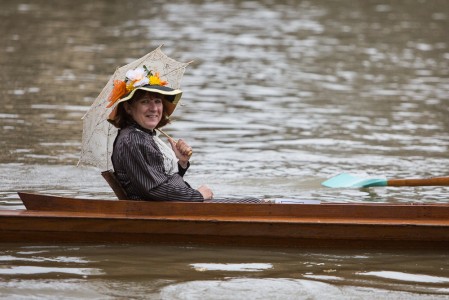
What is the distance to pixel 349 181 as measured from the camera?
9328mm

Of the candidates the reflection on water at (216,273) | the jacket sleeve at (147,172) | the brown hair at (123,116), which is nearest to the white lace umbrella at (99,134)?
the brown hair at (123,116)

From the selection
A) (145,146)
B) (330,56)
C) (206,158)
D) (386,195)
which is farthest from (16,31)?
(145,146)

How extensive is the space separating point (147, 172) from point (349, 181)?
2.66 meters

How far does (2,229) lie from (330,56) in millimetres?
12235

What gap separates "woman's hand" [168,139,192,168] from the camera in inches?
295

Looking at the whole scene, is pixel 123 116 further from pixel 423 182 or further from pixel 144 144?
pixel 423 182

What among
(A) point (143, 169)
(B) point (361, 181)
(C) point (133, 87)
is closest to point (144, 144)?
(A) point (143, 169)

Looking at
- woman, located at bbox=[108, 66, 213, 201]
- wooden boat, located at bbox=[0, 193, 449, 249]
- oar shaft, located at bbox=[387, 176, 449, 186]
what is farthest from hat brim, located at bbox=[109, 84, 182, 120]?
oar shaft, located at bbox=[387, 176, 449, 186]

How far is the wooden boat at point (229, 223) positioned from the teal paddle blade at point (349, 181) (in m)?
1.77

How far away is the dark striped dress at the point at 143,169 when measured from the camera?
23.6 feet

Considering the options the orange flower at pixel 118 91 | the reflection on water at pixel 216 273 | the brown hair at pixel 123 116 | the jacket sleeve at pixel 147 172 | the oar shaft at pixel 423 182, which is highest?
the orange flower at pixel 118 91

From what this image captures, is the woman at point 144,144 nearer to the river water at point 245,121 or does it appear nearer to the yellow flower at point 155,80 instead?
the yellow flower at point 155,80

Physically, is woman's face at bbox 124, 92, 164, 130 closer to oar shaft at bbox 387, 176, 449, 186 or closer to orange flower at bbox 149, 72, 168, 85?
orange flower at bbox 149, 72, 168, 85

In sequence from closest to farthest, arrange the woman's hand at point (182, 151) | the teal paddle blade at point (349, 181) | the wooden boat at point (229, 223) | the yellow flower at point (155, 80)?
the wooden boat at point (229, 223)
the yellow flower at point (155, 80)
the woman's hand at point (182, 151)
the teal paddle blade at point (349, 181)
